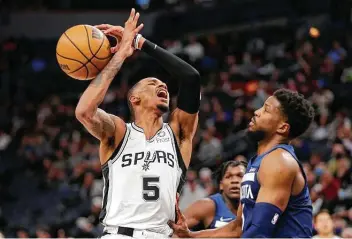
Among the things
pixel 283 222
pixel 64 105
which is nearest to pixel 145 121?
pixel 283 222

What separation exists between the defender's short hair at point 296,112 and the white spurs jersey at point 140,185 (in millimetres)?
840

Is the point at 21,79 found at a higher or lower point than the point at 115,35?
higher

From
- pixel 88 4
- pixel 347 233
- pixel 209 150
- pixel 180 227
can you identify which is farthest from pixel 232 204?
pixel 88 4

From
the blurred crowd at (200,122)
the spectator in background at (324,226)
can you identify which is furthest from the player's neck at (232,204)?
the blurred crowd at (200,122)

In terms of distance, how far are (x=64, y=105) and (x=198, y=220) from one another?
9899mm

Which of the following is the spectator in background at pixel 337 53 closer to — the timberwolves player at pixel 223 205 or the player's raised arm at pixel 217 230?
the timberwolves player at pixel 223 205

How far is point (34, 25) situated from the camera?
1870 centimetres

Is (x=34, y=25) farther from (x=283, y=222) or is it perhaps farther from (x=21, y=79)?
(x=283, y=222)

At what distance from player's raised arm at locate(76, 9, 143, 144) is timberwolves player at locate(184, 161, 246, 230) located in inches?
73.4

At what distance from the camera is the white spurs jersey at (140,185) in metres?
4.78

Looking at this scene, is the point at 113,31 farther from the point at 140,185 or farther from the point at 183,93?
the point at 140,185

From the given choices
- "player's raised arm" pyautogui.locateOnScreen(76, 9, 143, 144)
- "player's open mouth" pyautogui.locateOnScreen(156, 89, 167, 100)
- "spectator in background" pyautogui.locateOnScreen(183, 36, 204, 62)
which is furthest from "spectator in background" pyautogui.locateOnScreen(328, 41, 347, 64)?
"player's raised arm" pyautogui.locateOnScreen(76, 9, 143, 144)

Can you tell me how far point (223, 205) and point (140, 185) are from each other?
76.7 inches

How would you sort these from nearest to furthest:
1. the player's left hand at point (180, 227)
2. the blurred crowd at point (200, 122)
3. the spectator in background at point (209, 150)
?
the player's left hand at point (180, 227) → the blurred crowd at point (200, 122) → the spectator in background at point (209, 150)
